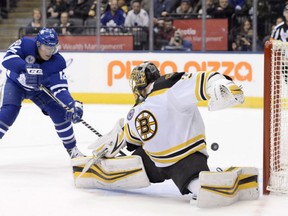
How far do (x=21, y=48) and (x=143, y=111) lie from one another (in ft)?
4.75

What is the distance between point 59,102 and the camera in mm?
4504

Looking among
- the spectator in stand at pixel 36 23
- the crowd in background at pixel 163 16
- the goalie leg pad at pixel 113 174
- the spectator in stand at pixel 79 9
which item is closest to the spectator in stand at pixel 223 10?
the crowd in background at pixel 163 16

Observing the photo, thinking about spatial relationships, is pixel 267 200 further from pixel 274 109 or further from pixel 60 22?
pixel 60 22

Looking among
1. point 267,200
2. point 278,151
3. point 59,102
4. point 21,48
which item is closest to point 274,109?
point 278,151

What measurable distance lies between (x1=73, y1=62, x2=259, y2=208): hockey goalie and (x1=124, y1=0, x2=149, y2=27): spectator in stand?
5.20m

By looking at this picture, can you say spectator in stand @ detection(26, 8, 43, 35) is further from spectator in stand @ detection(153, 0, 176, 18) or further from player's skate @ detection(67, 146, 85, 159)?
player's skate @ detection(67, 146, 85, 159)

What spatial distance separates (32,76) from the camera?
438 centimetres

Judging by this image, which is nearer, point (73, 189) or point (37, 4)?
point (73, 189)

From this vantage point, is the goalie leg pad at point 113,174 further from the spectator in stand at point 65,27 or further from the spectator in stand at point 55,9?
the spectator in stand at point 55,9

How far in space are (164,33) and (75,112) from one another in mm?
4430

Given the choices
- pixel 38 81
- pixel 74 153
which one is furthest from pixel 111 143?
pixel 74 153

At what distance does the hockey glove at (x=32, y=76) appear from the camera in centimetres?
437

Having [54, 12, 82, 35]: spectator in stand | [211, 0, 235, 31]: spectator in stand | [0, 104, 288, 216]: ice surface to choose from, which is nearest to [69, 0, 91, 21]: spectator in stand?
[54, 12, 82, 35]: spectator in stand

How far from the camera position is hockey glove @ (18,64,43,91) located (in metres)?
4.37
